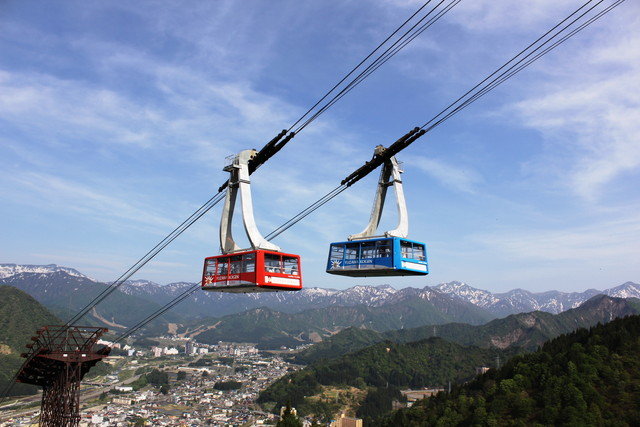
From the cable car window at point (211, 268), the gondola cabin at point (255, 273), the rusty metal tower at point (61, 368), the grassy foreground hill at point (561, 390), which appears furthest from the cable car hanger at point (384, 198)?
the grassy foreground hill at point (561, 390)

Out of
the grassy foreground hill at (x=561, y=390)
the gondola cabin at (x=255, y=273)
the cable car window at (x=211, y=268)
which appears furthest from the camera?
the grassy foreground hill at (x=561, y=390)

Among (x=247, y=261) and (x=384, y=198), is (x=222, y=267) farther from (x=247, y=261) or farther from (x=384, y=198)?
(x=384, y=198)

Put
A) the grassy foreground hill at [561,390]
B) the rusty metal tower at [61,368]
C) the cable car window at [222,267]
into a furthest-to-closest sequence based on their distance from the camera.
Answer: the grassy foreground hill at [561,390] < the rusty metal tower at [61,368] < the cable car window at [222,267]

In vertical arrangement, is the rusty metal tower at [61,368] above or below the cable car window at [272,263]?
below

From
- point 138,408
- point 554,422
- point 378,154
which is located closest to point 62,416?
point 378,154

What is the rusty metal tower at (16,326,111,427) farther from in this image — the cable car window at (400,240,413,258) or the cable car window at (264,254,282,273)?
the cable car window at (400,240,413,258)

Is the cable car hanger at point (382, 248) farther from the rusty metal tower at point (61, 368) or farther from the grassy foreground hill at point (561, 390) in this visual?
the grassy foreground hill at point (561, 390)

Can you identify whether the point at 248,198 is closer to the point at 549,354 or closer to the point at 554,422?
the point at 554,422

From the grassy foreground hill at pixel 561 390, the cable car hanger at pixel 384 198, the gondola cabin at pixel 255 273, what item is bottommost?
the grassy foreground hill at pixel 561 390
